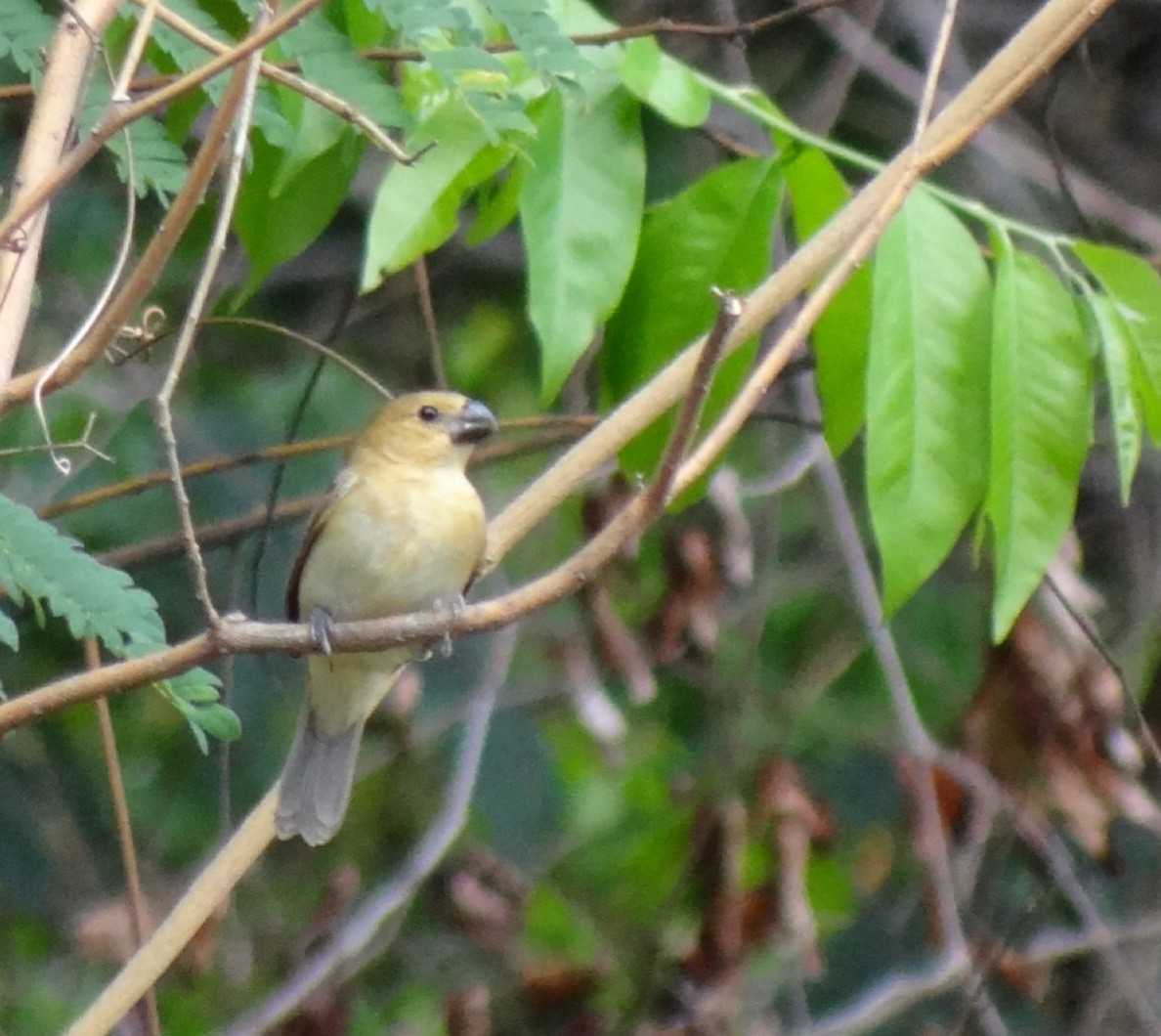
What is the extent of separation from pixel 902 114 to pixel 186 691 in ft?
9.49

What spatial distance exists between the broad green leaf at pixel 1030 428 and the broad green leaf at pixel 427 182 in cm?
69

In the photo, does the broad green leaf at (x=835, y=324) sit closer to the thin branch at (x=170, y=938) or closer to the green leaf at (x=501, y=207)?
the green leaf at (x=501, y=207)

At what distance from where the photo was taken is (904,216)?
227 cm

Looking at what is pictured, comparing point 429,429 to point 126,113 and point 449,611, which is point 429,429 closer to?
point 449,611

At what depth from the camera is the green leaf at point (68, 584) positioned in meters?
1.72

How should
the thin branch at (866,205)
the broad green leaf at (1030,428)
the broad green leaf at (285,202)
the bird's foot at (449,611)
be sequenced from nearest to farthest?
1. the bird's foot at (449,611)
2. the thin branch at (866,205)
3. the broad green leaf at (1030,428)
4. the broad green leaf at (285,202)

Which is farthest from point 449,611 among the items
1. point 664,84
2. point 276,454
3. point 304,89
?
point 276,454

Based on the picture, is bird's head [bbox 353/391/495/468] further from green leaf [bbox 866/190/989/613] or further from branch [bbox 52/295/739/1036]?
branch [bbox 52/295/739/1036]

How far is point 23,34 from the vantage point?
2.06 metres

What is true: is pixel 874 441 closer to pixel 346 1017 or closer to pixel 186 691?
pixel 186 691

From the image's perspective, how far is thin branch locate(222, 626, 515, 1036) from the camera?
11.8 feet

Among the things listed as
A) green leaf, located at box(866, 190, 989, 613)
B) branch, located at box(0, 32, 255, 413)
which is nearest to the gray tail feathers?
green leaf, located at box(866, 190, 989, 613)

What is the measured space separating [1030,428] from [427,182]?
82cm

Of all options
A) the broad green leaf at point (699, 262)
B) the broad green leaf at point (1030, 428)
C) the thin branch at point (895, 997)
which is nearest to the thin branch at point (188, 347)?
the broad green leaf at point (699, 262)
